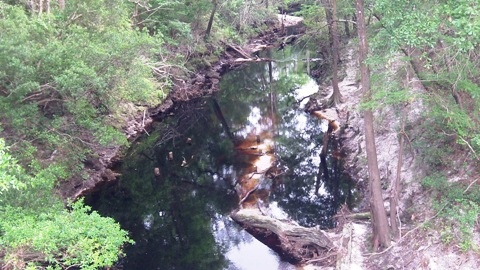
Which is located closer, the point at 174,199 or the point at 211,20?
the point at 174,199

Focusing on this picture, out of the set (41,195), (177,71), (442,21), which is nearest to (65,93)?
(41,195)

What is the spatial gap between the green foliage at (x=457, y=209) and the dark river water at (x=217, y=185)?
16.3 ft

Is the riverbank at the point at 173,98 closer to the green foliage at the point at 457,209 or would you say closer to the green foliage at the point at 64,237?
the green foliage at the point at 64,237

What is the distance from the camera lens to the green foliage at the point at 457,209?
11172 mm

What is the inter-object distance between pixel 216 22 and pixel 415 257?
32099mm

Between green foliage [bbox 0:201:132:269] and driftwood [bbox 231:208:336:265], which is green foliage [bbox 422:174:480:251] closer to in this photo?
driftwood [bbox 231:208:336:265]

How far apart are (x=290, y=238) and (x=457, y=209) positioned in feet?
18.4

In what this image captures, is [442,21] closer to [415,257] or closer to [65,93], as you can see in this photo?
[415,257]

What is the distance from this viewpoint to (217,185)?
20.9 m

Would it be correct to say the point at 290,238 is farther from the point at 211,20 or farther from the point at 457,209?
the point at 211,20

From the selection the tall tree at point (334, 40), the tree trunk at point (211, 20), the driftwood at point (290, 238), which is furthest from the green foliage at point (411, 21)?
the tree trunk at point (211, 20)

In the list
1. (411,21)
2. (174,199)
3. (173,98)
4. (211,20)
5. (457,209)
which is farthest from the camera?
(211,20)

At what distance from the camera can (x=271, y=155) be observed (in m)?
23.3

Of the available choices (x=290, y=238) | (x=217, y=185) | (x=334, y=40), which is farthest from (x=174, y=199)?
(x=334, y=40)
